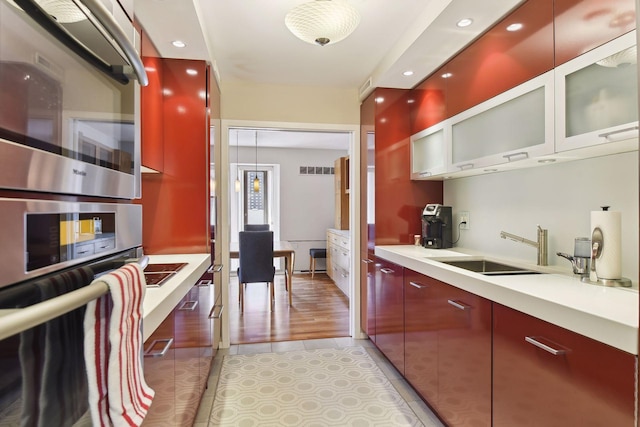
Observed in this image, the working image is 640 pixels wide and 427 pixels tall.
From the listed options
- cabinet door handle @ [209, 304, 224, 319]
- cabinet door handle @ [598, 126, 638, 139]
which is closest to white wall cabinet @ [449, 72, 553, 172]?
cabinet door handle @ [598, 126, 638, 139]

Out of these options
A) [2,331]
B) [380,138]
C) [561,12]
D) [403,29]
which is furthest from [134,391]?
[380,138]

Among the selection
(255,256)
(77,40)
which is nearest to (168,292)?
(77,40)

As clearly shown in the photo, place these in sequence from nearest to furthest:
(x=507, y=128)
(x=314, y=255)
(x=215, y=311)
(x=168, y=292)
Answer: (x=168, y=292) < (x=507, y=128) < (x=215, y=311) < (x=314, y=255)

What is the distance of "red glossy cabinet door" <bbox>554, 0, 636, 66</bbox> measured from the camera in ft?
3.79

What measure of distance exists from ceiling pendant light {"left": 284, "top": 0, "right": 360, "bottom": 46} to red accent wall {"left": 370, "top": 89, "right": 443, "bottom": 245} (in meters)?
1.19

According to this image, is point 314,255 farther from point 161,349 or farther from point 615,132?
point 615,132

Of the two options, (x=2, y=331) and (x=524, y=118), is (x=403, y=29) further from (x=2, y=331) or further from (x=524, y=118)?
(x=2, y=331)

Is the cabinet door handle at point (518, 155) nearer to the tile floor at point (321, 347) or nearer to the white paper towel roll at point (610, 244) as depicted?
the white paper towel roll at point (610, 244)

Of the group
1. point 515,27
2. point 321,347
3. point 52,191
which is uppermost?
point 515,27

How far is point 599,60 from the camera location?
1.23 meters

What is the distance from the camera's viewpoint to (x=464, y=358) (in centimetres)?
161

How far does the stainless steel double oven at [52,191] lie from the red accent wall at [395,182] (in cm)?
232

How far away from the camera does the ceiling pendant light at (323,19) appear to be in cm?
159

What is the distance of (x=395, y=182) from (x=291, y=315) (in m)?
2.01
